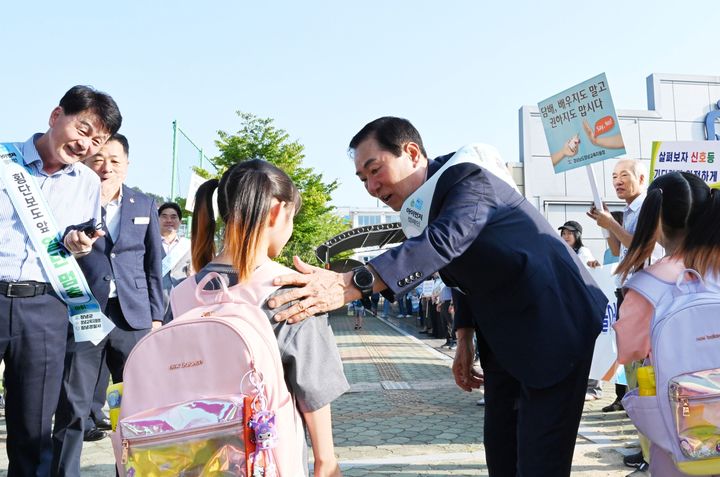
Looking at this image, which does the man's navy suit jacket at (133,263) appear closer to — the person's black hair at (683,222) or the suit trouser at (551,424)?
the suit trouser at (551,424)

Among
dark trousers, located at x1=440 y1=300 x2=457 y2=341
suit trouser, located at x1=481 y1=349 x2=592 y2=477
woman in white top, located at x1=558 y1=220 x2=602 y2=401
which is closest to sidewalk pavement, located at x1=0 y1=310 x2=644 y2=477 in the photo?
woman in white top, located at x1=558 y1=220 x2=602 y2=401

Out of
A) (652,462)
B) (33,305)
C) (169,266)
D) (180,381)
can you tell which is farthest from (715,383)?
(169,266)

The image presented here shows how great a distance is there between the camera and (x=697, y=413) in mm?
1904

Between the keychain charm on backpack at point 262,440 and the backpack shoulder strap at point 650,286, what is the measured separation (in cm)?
135

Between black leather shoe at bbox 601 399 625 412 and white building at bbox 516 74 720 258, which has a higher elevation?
white building at bbox 516 74 720 258

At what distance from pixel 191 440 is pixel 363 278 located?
67 cm

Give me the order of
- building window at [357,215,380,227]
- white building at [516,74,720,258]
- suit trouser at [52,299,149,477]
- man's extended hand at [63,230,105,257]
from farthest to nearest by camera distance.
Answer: building window at [357,215,380,227] → white building at [516,74,720,258] → suit trouser at [52,299,149,477] → man's extended hand at [63,230,105,257]

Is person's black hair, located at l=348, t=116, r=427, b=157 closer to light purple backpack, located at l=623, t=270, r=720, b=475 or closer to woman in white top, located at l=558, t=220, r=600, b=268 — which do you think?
light purple backpack, located at l=623, t=270, r=720, b=475

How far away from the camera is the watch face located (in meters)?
1.85

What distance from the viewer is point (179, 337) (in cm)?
159

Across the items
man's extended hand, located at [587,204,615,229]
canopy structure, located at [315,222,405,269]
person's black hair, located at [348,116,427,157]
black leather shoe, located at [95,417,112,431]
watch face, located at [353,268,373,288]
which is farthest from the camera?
canopy structure, located at [315,222,405,269]

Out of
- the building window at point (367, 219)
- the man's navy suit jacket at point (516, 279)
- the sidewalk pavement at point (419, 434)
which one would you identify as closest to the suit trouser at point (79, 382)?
the sidewalk pavement at point (419, 434)

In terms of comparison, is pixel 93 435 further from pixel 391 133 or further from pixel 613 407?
pixel 613 407

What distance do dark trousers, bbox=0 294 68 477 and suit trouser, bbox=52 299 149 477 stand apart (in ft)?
2.26
